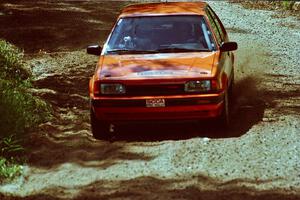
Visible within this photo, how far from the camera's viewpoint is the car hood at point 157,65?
8.07 metres

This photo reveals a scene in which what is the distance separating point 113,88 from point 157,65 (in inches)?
26.3

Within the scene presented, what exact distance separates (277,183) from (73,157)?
260 cm

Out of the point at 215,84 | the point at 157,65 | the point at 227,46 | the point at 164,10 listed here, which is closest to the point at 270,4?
the point at 164,10

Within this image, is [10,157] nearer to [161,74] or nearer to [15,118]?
[15,118]

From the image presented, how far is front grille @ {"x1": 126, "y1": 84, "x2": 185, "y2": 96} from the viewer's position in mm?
8008

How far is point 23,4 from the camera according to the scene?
2359cm

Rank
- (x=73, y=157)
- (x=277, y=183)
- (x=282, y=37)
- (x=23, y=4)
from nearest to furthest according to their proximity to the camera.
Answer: (x=277, y=183) → (x=73, y=157) → (x=282, y=37) → (x=23, y=4)

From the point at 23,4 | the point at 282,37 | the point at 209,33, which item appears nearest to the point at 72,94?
the point at 209,33

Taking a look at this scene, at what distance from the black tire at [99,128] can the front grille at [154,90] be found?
596 millimetres

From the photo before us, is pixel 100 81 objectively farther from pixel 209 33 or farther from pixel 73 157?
pixel 209 33

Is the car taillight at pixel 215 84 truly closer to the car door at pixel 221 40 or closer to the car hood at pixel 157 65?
the car hood at pixel 157 65

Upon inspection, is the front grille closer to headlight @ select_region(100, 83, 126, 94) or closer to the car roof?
headlight @ select_region(100, 83, 126, 94)

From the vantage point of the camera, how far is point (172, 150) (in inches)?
304

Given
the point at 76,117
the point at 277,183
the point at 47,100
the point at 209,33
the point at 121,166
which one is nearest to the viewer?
the point at 277,183
